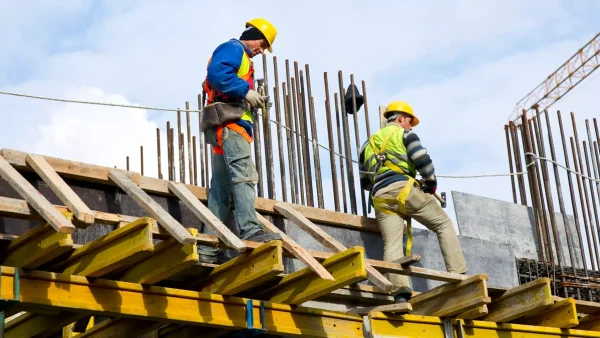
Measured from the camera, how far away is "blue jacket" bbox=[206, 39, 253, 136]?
27.6ft

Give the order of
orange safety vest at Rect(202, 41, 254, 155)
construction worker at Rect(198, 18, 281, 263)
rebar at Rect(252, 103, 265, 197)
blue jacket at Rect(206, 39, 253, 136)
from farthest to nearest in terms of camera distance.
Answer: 1. rebar at Rect(252, 103, 265, 197)
2. orange safety vest at Rect(202, 41, 254, 155)
3. blue jacket at Rect(206, 39, 253, 136)
4. construction worker at Rect(198, 18, 281, 263)

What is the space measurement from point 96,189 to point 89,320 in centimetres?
118

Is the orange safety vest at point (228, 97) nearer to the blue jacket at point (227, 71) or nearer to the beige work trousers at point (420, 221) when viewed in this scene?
the blue jacket at point (227, 71)

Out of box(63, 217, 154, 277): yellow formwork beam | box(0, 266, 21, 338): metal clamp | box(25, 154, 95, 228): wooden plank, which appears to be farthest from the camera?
box(63, 217, 154, 277): yellow formwork beam

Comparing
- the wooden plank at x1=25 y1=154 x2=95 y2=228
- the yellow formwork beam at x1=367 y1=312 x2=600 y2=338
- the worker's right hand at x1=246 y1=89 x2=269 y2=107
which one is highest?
the worker's right hand at x1=246 y1=89 x2=269 y2=107

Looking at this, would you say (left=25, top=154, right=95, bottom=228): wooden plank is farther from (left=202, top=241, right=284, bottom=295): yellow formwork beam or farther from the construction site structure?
(left=202, top=241, right=284, bottom=295): yellow formwork beam

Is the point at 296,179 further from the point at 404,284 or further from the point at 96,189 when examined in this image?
the point at 96,189

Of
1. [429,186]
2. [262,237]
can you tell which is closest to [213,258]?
[262,237]

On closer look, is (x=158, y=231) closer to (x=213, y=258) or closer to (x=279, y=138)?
(x=213, y=258)

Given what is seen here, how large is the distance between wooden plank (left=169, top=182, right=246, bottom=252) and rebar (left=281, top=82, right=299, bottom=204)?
8.78 ft

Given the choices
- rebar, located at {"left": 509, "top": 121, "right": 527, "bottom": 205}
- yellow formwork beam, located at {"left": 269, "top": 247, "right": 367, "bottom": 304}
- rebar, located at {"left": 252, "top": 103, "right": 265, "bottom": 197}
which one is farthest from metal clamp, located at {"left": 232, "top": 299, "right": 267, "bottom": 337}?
rebar, located at {"left": 509, "top": 121, "right": 527, "bottom": 205}

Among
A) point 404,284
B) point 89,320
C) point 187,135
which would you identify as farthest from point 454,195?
point 89,320

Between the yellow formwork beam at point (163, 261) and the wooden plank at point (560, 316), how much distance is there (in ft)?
13.3

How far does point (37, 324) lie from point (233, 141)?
2.10 meters
